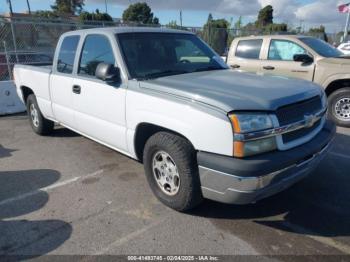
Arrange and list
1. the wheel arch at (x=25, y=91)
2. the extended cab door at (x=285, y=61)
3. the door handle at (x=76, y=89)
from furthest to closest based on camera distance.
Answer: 1. the extended cab door at (x=285, y=61)
2. the wheel arch at (x=25, y=91)
3. the door handle at (x=76, y=89)

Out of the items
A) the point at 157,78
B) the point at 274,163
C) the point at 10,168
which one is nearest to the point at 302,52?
the point at 157,78

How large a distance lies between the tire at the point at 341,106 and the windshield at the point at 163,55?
3.49 m

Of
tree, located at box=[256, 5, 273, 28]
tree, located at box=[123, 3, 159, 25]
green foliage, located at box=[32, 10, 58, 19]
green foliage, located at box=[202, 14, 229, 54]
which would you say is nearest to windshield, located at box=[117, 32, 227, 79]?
green foliage, located at box=[202, 14, 229, 54]

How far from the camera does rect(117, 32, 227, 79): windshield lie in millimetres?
3701

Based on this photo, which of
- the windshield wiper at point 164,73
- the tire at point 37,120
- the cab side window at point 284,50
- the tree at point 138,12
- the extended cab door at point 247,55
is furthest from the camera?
the tree at point 138,12

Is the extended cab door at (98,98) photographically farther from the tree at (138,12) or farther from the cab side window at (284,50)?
the tree at (138,12)

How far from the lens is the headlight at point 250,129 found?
8.62 feet

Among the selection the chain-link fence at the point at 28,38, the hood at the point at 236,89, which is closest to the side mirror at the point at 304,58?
the hood at the point at 236,89

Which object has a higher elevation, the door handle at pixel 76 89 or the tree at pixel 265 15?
the tree at pixel 265 15

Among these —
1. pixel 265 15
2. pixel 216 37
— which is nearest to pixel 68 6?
pixel 265 15

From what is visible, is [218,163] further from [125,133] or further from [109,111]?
[109,111]

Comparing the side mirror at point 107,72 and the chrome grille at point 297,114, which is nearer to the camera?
the chrome grille at point 297,114

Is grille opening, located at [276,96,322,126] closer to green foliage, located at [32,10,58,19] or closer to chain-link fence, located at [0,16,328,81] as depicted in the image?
chain-link fence, located at [0,16,328,81]

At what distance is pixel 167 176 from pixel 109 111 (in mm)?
1148
